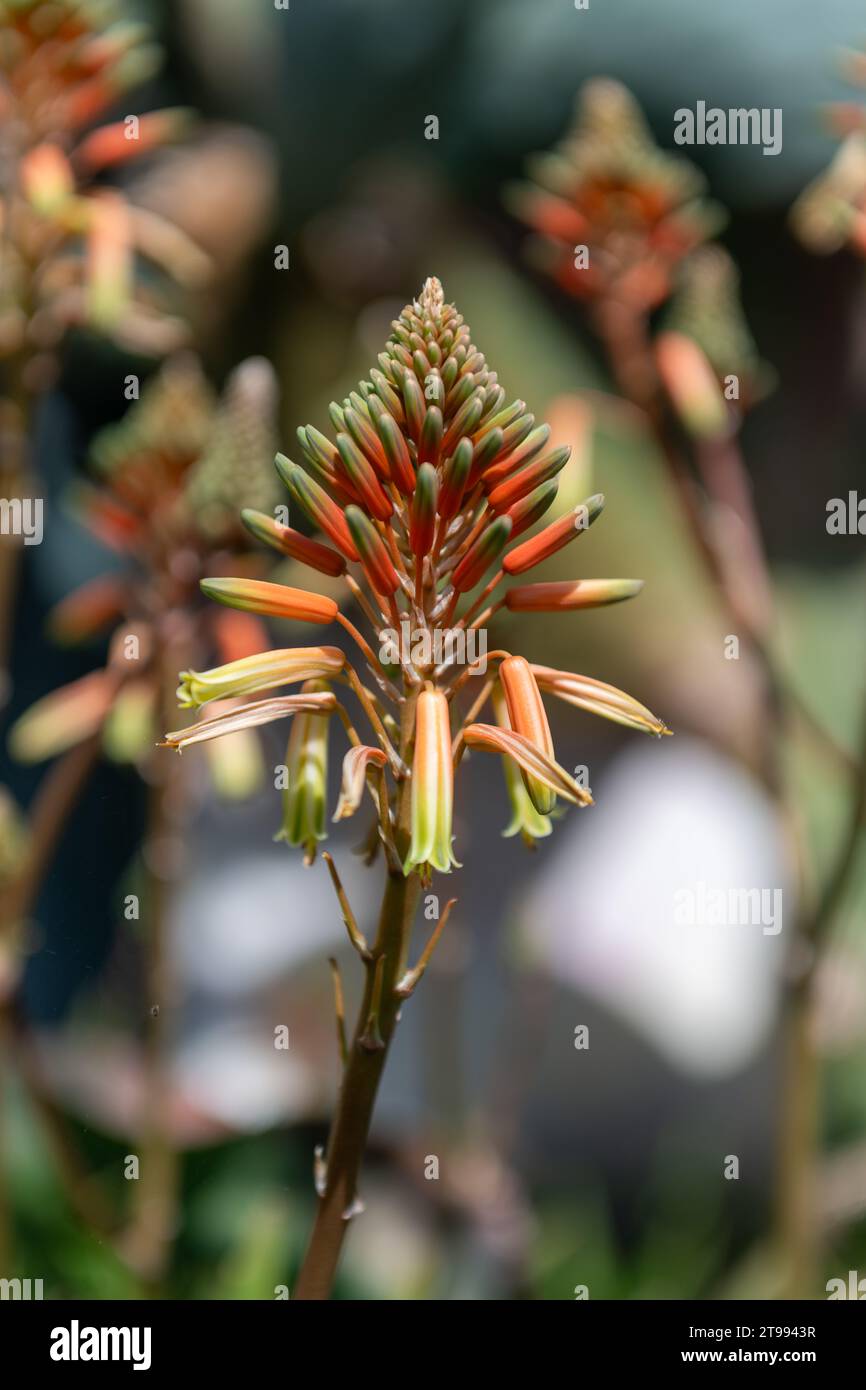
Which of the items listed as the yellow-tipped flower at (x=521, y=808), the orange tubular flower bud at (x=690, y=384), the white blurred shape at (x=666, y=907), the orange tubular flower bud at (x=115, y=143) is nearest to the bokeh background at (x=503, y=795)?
the white blurred shape at (x=666, y=907)

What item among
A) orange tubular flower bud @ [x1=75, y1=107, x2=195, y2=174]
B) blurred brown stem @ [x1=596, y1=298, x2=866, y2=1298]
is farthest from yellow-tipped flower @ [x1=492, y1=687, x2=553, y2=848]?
orange tubular flower bud @ [x1=75, y1=107, x2=195, y2=174]

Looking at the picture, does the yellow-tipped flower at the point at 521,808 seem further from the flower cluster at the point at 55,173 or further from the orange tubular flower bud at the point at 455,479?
the flower cluster at the point at 55,173

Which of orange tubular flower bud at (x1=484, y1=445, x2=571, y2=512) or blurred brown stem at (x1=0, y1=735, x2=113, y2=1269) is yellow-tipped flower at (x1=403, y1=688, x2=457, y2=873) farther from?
blurred brown stem at (x1=0, y1=735, x2=113, y2=1269)

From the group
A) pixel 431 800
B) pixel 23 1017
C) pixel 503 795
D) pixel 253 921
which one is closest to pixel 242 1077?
pixel 253 921

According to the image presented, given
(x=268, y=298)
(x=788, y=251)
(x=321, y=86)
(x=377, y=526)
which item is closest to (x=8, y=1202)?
(x=377, y=526)

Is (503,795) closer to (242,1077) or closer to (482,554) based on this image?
(242,1077)

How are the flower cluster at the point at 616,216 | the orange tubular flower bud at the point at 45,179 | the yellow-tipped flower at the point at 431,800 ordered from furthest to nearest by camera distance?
the flower cluster at the point at 616,216
the orange tubular flower bud at the point at 45,179
the yellow-tipped flower at the point at 431,800
